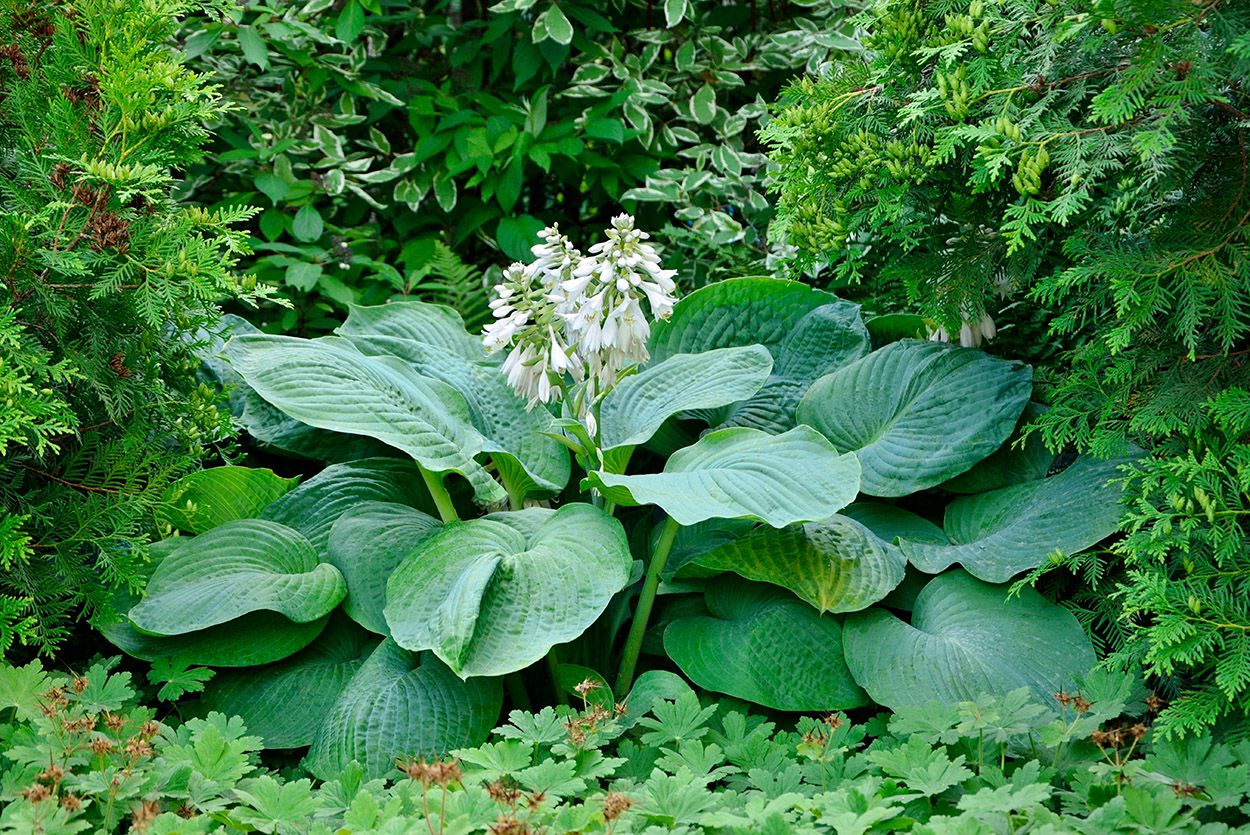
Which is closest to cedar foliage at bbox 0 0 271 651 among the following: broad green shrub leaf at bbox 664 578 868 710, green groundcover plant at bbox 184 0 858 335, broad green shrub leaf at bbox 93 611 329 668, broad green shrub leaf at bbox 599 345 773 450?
broad green shrub leaf at bbox 93 611 329 668

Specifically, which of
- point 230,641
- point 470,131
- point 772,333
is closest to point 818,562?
point 772,333

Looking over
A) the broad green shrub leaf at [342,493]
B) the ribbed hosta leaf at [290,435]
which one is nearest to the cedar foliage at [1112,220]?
the broad green shrub leaf at [342,493]

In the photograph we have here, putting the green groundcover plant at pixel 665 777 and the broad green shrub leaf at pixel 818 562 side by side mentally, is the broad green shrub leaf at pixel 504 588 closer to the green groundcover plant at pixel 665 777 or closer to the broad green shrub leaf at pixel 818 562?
the green groundcover plant at pixel 665 777

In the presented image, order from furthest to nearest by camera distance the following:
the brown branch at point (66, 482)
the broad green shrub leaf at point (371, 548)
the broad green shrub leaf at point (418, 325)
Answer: the broad green shrub leaf at point (418, 325) < the broad green shrub leaf at point (371, 548) < the brown branch at point (66, 482)

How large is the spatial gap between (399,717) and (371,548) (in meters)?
0.46

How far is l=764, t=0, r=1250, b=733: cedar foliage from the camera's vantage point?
2084mm

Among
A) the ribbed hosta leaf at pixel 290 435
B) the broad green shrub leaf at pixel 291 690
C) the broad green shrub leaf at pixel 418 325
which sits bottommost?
the broad green shrub leaf at pixel 291 690

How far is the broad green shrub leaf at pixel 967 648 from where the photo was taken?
2.34m

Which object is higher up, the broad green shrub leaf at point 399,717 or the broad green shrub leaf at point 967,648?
the broad green shrub leaf at point 967,648

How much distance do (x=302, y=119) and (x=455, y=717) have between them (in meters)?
3.01

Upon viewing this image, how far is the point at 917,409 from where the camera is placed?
9.25 ft

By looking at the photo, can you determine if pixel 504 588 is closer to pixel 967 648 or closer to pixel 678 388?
pixel 678 388

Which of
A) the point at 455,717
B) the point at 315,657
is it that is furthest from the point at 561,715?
the point at 315,657

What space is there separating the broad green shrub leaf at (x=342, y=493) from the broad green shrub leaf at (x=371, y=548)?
0.08 m
